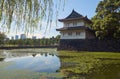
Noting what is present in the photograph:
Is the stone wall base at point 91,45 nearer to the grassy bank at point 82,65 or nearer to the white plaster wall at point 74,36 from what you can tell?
the white plaster wall at point 74,36

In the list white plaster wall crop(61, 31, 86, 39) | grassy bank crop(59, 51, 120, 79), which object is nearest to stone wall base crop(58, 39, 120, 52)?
white plaster wall crop(61, 31, 86, 39)

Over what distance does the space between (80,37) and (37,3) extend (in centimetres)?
3302

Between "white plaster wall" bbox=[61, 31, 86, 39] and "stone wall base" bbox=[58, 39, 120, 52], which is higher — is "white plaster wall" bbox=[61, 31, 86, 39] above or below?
above

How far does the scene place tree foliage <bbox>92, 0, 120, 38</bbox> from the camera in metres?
30.8

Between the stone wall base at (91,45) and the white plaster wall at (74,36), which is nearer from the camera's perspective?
the stone wall base at (91,45)

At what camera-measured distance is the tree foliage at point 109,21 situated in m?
30.8

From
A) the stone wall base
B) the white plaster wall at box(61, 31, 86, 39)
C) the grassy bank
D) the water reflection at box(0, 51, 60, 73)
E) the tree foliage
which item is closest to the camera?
the grassy bank

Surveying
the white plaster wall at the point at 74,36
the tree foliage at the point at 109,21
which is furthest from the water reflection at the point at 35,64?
the white plaster wall at the point at 74,36

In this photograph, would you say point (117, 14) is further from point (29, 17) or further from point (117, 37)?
point (29, 17)

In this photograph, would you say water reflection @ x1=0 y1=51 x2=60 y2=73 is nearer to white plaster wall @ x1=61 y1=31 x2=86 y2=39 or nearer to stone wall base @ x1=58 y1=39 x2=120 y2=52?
stone wall base @ x1=58 y1=39 x2=120 y2=52

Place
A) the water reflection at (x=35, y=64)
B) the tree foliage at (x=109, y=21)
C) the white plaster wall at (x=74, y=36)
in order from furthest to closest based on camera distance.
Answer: the white plaster wall at (x=74, y=36)
the tree foliage at (x=109, y=21)
the water reflection at (x=35, y=64)

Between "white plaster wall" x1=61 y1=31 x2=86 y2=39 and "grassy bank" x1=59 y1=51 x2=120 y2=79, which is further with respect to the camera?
"white plaster wall" x1=61 y1=31 x2=86 y2=39

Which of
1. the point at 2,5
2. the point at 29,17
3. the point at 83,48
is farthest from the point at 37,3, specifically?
the point at 83,48

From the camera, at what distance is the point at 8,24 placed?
6.81 ft
